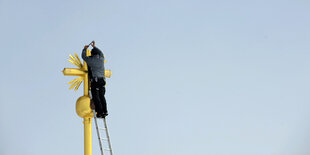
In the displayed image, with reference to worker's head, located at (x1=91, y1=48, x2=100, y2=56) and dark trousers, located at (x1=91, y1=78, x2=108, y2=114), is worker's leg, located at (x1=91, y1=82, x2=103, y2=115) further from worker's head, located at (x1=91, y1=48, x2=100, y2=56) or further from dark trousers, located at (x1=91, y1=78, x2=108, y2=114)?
worker's head, located at (x1=91, y1=48, x2=100, y2=56)

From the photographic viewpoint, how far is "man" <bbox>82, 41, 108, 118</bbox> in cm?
1294

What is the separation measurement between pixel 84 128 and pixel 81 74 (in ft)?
5.42

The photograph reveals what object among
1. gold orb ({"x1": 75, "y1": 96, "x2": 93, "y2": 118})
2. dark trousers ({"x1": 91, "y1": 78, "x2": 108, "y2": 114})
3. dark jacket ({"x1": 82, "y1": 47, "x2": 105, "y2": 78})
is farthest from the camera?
gold orb ({"x1": 75, "y1": 96, "x2": 93, "y2": 118})

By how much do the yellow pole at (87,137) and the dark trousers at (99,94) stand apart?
3.91 feet

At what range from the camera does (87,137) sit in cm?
1392

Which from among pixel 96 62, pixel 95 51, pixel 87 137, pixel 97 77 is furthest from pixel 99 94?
pixel 87 137

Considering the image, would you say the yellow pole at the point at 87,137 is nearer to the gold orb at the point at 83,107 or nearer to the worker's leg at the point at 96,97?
the gold orb at the point at 83,107

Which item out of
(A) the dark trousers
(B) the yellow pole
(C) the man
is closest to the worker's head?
(C) the man

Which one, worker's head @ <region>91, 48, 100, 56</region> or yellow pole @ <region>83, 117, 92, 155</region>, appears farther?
yellow pole @ <region>83, 117, 92, 155</region>

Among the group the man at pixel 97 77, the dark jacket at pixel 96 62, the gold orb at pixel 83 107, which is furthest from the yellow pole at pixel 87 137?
the dark jacket at pixel 96 62

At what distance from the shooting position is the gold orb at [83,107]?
1377cm

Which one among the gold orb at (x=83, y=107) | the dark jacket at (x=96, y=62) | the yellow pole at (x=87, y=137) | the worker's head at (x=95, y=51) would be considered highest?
the worker's head at (x=95, y=51)

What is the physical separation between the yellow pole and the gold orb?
21 centimetres

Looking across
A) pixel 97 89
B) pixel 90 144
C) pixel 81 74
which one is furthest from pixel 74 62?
pixel 90 144
